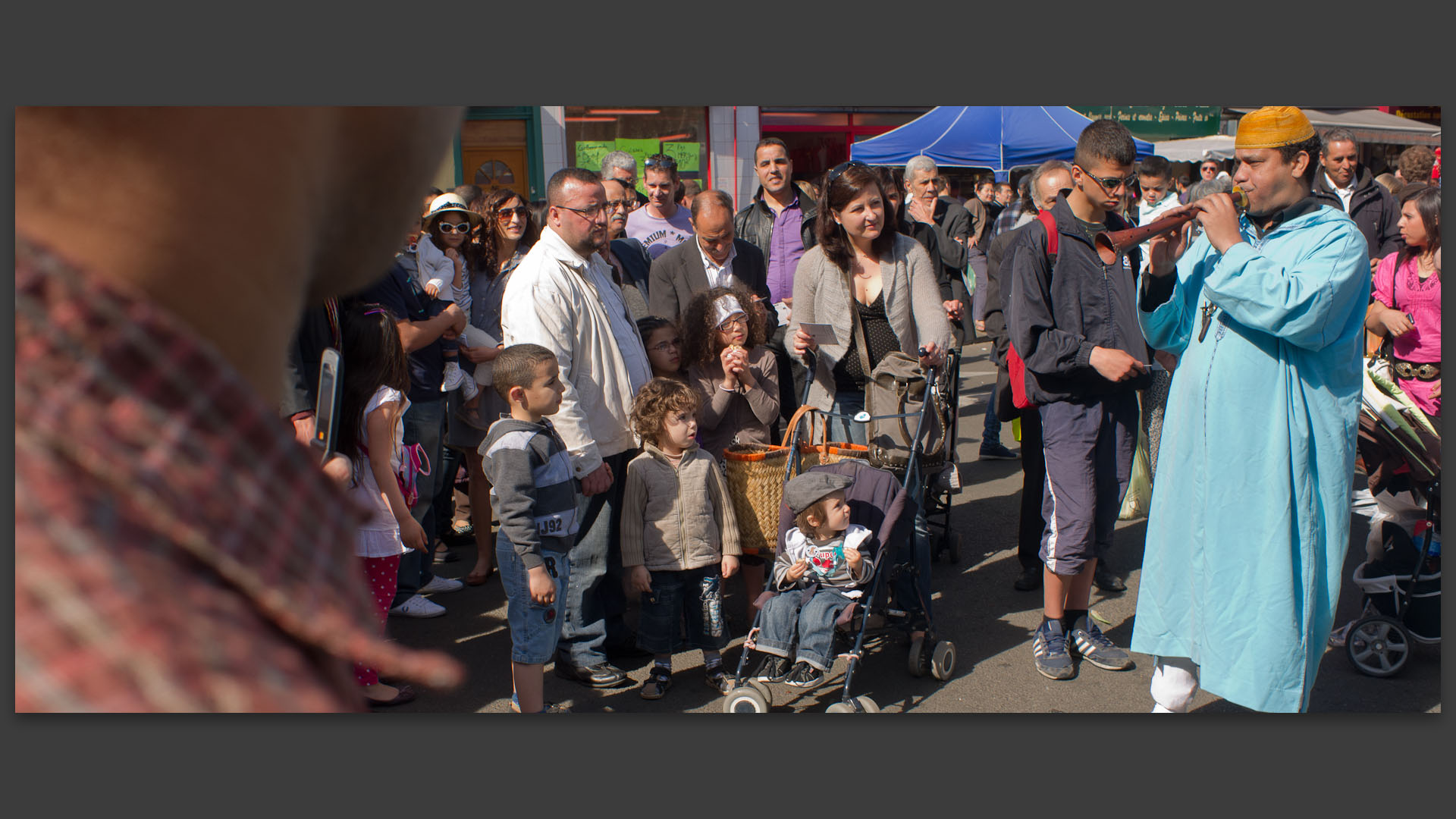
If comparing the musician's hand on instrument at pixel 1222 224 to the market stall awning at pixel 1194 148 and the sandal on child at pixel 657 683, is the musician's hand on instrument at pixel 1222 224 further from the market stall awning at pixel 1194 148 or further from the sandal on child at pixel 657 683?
the market stall awning at pixel 1194 148

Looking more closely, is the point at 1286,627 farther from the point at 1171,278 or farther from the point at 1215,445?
the point at 1171,278

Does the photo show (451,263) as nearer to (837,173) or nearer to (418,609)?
(418,609)

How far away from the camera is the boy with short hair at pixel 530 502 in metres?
3.15

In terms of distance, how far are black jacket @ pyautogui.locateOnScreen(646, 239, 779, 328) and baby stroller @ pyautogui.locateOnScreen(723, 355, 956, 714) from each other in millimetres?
861

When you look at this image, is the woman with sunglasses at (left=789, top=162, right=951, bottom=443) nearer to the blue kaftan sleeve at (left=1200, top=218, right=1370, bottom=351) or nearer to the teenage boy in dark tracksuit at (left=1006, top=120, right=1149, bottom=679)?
the teenage boy in dark tracksuit at (left=1006, top=120, right=1149, bottom=679)

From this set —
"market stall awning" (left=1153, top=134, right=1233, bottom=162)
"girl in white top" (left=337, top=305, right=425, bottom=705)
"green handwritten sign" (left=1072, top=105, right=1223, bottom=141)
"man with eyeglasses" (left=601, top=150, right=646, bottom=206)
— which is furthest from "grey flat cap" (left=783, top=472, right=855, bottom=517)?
"market stall awning" (left=1153, top=134, right=1233, bottom=162)

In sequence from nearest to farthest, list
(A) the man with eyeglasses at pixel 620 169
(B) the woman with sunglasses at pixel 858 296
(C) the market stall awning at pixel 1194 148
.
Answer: (B) the woman with sunglasses at pixel 858 296 → (A) the man with eyeglasses at pixel 620 169 → (C) the market stall awning at pixel 1194 148

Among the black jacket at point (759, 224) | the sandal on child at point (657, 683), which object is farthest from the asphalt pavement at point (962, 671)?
the black jacket at point (759, 224)

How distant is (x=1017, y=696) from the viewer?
3.67m

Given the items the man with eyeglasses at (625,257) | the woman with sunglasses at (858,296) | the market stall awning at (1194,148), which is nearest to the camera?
the woman with sunglasses at (858,296)

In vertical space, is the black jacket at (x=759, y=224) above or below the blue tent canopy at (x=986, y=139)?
below

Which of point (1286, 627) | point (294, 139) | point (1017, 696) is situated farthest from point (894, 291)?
point (294, 139)

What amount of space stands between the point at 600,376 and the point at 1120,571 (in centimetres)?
261

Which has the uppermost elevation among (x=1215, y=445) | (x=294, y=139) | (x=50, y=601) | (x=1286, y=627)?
(x=294, y=139)
